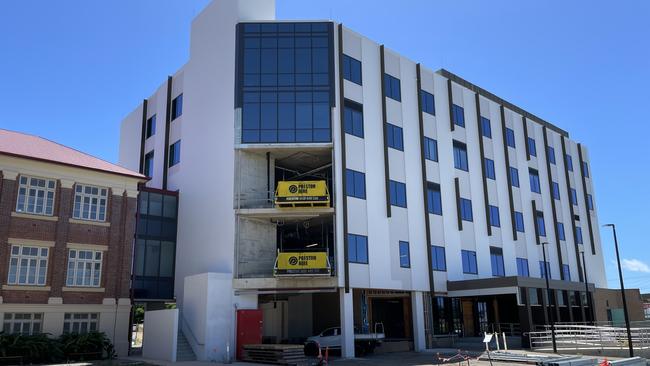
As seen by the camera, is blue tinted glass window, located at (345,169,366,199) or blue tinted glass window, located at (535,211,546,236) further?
blue tinted glass window, located at (535,211,546,236)

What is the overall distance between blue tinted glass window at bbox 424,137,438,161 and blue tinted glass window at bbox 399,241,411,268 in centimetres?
757

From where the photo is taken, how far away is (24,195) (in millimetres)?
31406

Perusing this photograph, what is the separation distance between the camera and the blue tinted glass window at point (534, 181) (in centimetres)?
5389

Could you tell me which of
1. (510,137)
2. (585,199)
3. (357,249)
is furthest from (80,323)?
(585,199)

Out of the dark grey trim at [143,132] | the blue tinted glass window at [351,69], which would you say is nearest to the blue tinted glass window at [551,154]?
the blue tinted glass window at [351,69]

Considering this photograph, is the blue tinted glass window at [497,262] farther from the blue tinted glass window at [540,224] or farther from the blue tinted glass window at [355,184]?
the blue tinted glass window at [355,184]

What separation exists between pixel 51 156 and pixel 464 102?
105ft

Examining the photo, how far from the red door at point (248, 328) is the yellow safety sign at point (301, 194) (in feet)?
21.3

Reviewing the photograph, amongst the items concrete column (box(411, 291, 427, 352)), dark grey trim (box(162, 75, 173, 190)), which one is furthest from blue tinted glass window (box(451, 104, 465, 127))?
dark grey trim (box(162, 75, 173, 190))

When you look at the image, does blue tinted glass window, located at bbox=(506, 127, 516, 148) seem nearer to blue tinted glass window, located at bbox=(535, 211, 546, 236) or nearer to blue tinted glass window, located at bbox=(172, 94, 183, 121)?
blue tinted glass window, located at bbox=(535, 211, 546, 236)

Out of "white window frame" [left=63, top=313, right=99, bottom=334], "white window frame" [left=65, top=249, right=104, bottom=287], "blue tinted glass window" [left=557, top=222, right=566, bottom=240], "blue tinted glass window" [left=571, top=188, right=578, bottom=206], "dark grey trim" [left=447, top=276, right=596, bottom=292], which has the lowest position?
"white window frame" [left=63, top=313, right=99, bottom=334]

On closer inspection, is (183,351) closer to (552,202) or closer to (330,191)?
(330,191)

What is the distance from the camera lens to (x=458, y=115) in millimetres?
47594

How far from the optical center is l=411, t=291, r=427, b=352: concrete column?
37719 millimetres
